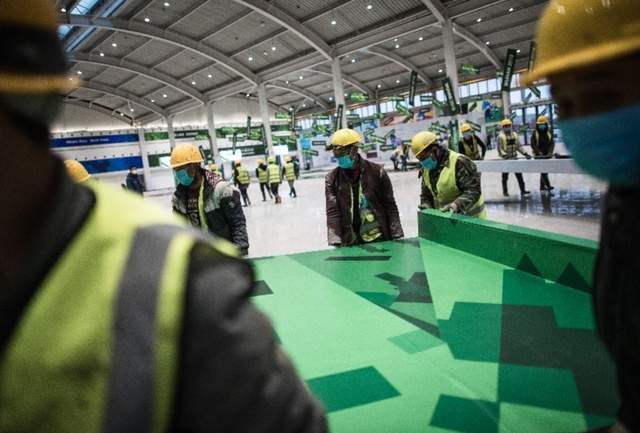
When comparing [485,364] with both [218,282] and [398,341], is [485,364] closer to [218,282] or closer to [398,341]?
[398,341]

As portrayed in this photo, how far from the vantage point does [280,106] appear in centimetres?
3781

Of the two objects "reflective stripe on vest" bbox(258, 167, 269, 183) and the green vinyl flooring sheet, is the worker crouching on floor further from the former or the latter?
"reflective stripe on vest" bbox(258, 167, 269, 183)

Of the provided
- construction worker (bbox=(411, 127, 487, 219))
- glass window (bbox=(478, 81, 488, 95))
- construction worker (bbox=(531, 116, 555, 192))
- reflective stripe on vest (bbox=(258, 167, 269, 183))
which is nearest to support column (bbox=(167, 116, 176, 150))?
reflective stripe on vest (bbox=(258, 167, 269, 183))

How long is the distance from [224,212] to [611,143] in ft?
10.1

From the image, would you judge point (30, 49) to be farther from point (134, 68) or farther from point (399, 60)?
point (399, 60)

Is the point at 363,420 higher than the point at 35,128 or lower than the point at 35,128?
lower

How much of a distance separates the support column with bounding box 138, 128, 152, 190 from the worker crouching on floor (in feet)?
106

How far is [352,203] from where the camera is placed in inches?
144

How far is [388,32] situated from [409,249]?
16.1m

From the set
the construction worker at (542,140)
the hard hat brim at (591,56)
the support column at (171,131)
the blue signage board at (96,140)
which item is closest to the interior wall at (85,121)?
the blue signage board at (96,140)

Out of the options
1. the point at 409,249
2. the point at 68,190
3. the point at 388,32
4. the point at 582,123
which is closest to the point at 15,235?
the point at 68,190

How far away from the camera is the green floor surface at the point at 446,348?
126 centimetres

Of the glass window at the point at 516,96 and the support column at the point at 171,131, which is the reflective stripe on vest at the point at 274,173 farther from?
the support column at the point at 171,131

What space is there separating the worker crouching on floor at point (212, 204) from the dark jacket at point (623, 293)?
9.55 feet
